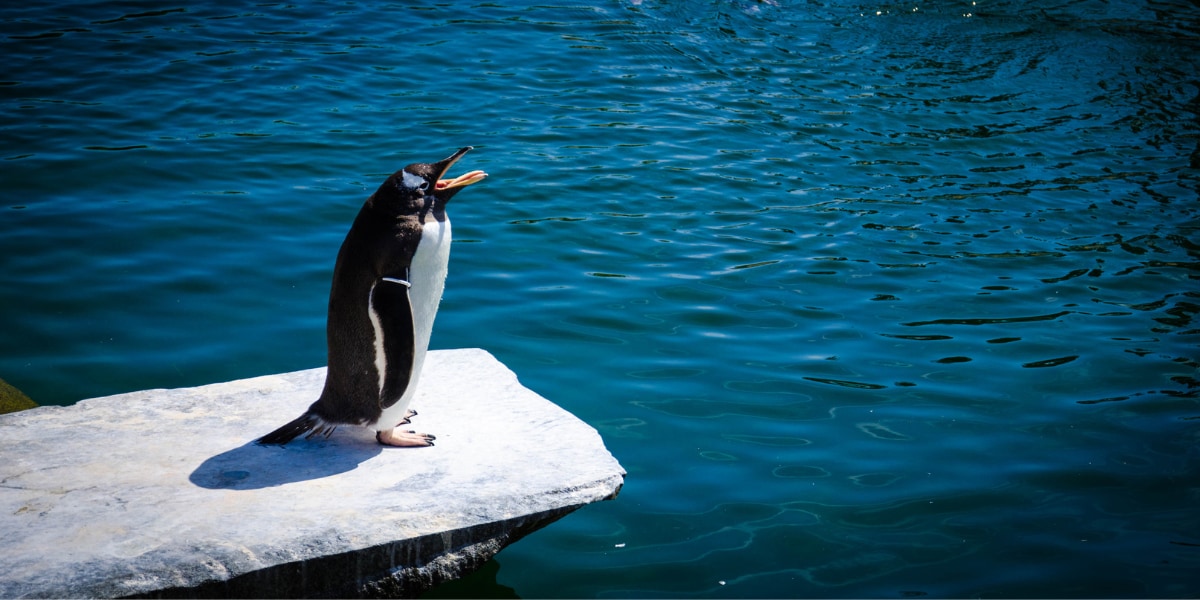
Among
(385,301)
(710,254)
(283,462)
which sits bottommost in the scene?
(710,254)

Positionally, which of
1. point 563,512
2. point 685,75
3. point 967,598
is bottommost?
point 967,598

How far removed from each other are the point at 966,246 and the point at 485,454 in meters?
4.53

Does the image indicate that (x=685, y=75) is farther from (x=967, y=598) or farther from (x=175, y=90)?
(x=967, y=598)

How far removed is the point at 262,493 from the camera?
3.30m

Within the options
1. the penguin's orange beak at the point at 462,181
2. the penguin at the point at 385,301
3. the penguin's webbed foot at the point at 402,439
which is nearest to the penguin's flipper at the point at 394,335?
the penguin at the point at 385,301

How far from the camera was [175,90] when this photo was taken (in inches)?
344

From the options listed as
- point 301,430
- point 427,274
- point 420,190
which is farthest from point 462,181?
point 301,430

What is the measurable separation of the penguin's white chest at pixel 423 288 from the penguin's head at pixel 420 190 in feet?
0.20

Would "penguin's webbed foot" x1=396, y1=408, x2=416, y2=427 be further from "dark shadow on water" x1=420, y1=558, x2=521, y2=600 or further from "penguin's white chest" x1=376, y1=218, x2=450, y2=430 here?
"dark shadow on water" x1=420, y1=558, x2=521, y2=600

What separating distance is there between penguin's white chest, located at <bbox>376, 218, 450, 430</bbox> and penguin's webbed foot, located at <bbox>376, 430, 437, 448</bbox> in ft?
0.10

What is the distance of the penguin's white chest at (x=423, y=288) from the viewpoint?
11.7 ft

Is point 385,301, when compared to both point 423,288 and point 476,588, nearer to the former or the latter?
point 423,288

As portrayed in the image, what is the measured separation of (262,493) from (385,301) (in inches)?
30.1

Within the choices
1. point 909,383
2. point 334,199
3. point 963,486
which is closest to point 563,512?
point 963,486
